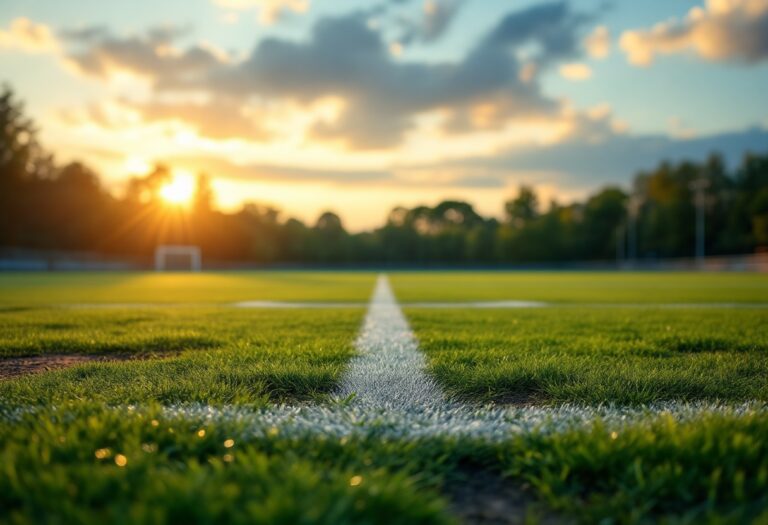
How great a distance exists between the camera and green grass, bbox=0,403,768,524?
3.75 feet

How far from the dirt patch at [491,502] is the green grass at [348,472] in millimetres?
16

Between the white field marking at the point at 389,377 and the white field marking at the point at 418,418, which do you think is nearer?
the white field marking at the point at 418,418

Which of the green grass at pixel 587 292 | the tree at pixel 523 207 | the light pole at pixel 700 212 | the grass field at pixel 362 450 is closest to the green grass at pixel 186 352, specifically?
the grass field at pixel 362 450

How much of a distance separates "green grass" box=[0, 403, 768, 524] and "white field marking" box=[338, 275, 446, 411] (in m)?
0.62

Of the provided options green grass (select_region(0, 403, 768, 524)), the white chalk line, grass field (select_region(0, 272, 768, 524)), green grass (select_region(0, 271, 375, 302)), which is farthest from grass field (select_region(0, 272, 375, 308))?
green grass (select_region(0, 403, 768, 524))

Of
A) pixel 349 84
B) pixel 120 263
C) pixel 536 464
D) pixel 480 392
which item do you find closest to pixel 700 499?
pixel 536 464

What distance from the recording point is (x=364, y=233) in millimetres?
65375

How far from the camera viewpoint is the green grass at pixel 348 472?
1.14 metres

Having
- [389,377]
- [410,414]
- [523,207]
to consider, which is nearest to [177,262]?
[523,207]

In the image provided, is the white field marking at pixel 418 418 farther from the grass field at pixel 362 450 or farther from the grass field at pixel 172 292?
the grass field at pixel 172 292

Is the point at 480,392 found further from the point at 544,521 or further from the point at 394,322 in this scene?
the point at 394,322

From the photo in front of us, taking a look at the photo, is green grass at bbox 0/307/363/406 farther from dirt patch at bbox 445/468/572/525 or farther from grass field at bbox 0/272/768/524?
dirt patch at bbox 445/468/572/525

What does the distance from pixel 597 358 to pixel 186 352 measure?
280 centimetres

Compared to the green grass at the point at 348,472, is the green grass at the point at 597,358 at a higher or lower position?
lower
